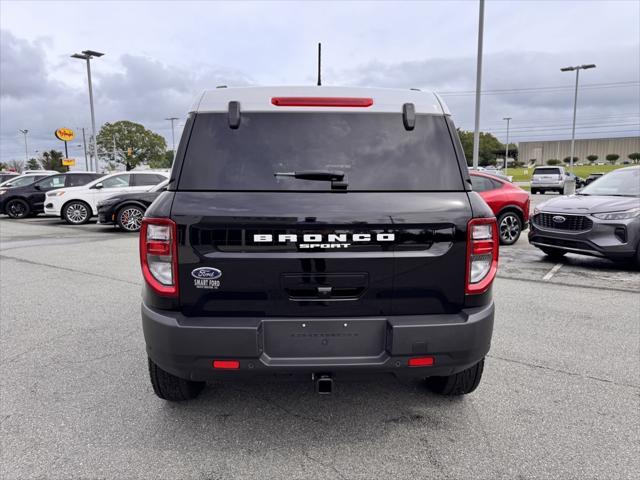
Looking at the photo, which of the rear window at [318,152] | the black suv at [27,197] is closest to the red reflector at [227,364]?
the rear window at [318,152]

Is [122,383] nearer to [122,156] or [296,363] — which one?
[296,363]

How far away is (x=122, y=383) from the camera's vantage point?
139 inches

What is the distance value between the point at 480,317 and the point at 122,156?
92.1 m

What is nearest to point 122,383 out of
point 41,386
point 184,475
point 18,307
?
point 41,386

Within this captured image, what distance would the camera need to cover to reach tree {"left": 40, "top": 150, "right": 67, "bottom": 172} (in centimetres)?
9425

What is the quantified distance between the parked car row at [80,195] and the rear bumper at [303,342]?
11.2m

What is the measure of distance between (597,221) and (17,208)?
61.9ft

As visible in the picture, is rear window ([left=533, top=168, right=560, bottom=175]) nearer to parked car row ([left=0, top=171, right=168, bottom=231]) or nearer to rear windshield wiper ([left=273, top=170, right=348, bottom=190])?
parked car row ([left=0, top=171, right=168, bottom=231])

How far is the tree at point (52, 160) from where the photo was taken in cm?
9425

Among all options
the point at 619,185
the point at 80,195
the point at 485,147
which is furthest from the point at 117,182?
the point at 485,147

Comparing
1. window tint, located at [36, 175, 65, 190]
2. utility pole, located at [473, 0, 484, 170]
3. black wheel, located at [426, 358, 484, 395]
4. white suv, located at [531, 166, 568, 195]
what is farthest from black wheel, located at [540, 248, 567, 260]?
white suv, located at [531, 166, 568, 195]

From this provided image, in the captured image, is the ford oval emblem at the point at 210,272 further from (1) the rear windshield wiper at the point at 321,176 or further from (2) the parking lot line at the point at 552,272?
(2) the parking lot line at the point at 552,272

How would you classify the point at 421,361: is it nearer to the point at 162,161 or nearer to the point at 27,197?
the point at 27,197

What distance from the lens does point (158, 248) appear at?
248 cm
